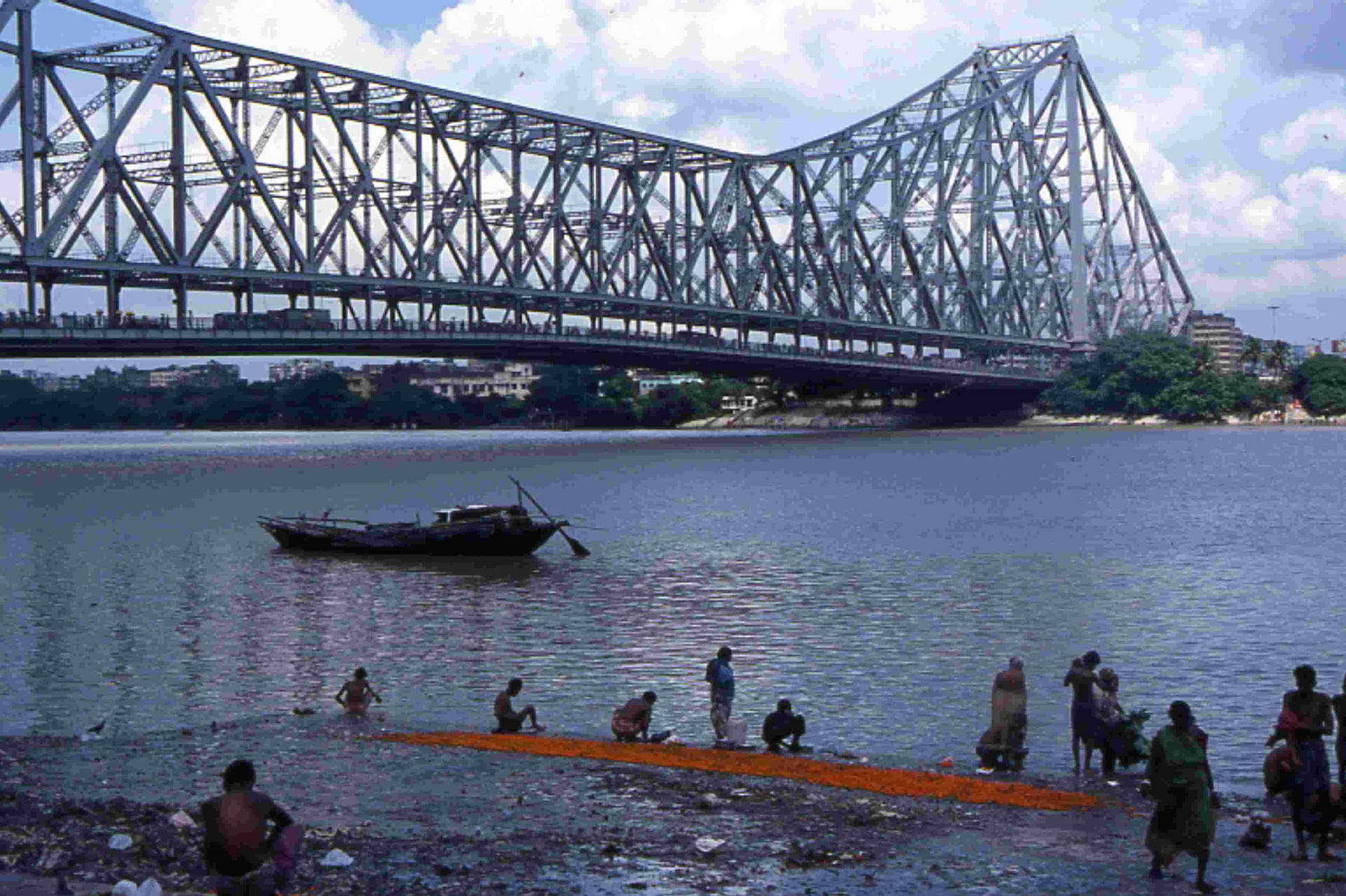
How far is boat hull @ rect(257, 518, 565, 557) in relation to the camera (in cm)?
4447

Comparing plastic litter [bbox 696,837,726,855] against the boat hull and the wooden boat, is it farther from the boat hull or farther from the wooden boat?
the boat hull

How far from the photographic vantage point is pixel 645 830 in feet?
52.6

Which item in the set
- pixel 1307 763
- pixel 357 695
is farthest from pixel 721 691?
pixel 1307 763

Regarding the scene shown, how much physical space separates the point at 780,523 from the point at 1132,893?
42763mm

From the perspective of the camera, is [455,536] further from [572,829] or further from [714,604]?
[572,829]

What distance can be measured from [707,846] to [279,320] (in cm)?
7192

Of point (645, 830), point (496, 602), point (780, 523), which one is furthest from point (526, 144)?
point (645, 830)

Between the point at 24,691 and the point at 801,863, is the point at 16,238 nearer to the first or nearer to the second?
the point at 24,691

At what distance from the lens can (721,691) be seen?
2091cm

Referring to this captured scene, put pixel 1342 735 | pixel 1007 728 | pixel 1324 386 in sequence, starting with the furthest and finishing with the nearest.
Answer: pixel 1324 386 → pixel 1007 728 → pixel 1342 735

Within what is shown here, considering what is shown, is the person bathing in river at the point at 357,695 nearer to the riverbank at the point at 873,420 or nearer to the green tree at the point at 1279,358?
the riverbank at the point at 873,420

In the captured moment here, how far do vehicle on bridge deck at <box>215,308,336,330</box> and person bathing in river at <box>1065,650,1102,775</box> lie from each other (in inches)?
2510

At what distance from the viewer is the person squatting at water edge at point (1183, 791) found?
523 inches

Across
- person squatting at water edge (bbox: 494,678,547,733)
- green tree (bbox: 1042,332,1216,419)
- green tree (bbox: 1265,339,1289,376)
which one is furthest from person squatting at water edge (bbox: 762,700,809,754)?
green tree (bbox: 1265,339,1289,376)
